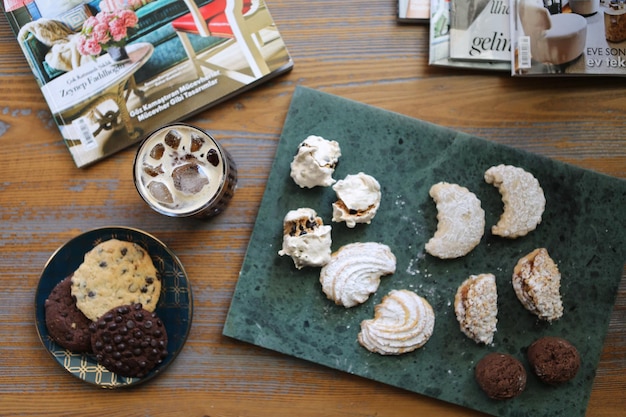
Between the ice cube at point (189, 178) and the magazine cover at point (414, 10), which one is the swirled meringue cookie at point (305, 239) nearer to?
the ice cube at point (189, 178)

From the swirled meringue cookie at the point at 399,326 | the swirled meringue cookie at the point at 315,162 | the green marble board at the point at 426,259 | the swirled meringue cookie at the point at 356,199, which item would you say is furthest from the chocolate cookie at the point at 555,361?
the swirled meringue cookie at the point at 315,162

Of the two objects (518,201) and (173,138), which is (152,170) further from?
(518,201)

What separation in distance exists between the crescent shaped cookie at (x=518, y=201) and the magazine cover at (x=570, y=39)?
24 cm

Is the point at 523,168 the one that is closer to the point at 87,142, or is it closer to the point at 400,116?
the point at 400,116

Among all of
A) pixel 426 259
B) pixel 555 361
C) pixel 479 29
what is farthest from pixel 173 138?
pixel 555 361

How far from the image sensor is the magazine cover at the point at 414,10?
138cm

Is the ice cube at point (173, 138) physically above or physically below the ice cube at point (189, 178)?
above

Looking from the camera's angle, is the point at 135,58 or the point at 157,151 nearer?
the point at 157,151

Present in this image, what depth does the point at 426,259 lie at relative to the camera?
4.43ft

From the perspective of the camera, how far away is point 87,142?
1384mm

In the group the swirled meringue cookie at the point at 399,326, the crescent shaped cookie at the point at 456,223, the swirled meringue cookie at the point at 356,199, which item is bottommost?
the swirled meringue cookie at the point at 399,326

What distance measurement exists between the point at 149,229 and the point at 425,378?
0.75 metres

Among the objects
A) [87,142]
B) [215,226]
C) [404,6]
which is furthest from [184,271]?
[404,6]

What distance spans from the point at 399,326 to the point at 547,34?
0.77m
